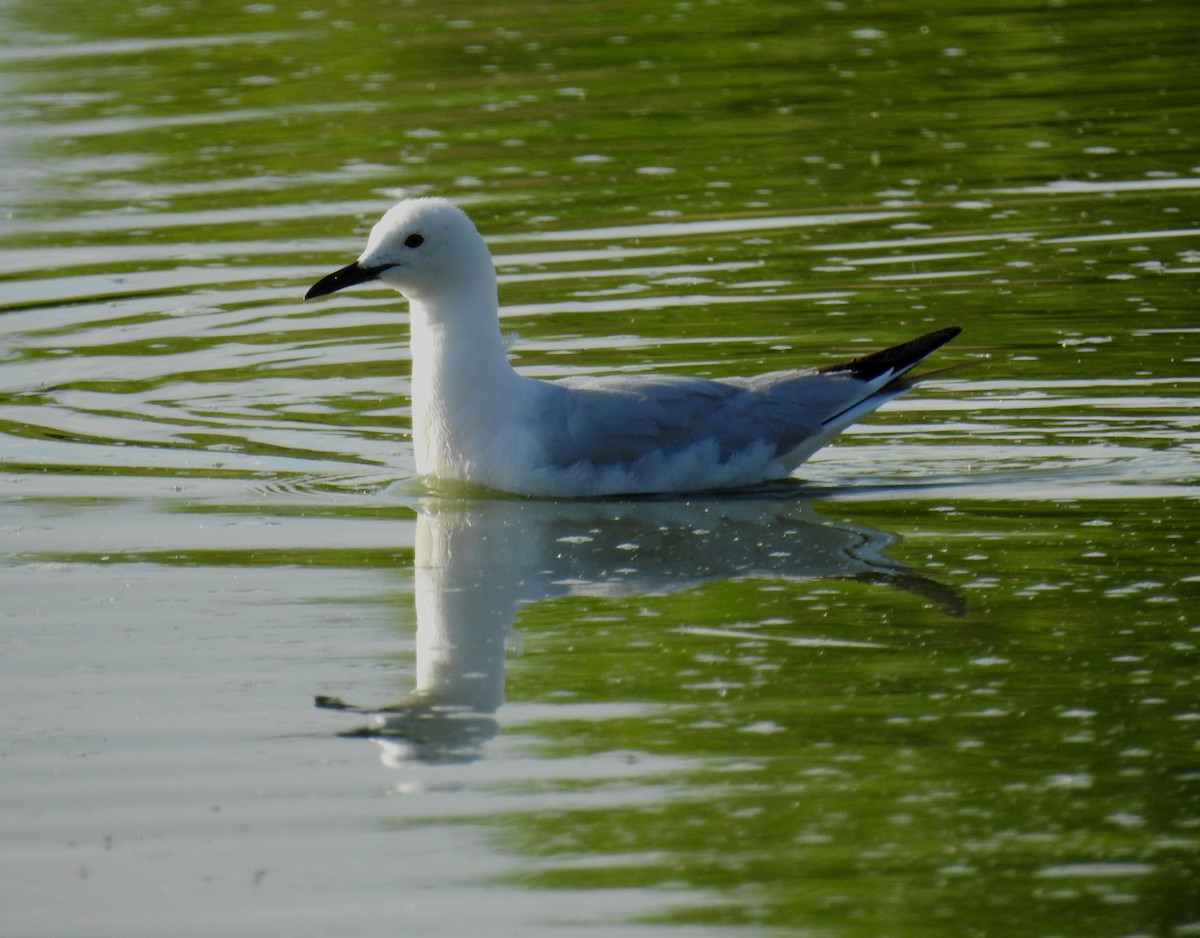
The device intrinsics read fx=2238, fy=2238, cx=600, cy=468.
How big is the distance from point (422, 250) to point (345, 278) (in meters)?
0.30

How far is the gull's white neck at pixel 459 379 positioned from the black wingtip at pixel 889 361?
1257mm

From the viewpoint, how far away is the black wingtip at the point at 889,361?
8.39 metres

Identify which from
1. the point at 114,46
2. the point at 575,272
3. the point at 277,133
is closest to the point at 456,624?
the point at 575,272

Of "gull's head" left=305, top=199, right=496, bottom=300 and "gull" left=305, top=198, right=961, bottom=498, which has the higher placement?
"gull's head" left=305, top=199, right=496, bottom=300

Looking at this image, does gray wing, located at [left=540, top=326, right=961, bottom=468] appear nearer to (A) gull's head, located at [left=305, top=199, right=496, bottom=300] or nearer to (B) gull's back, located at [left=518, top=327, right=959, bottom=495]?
(B) gull's back, located at [left=518, top=327, right=959, bottom=495]

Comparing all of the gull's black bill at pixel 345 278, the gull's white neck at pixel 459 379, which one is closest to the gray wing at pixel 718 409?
the gull's white neck at pixel 459 379

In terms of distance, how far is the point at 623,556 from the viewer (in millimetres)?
7312

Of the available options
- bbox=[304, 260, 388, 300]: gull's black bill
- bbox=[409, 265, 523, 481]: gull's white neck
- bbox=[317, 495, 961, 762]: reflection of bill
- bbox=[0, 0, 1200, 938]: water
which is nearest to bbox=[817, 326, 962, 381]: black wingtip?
bbox=[0, 0, 1200, 938]: water

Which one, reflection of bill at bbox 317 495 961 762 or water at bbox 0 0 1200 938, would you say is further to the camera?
reflection of bill at bbox 317 495 961 762

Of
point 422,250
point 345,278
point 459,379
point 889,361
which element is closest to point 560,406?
point 459,379

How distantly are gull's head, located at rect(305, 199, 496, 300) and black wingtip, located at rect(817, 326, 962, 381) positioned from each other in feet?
4.56

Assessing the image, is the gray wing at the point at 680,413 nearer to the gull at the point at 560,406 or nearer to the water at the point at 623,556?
the gull at the point at 560,406

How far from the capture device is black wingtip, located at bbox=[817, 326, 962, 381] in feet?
27.5

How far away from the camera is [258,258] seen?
12.5 metres
